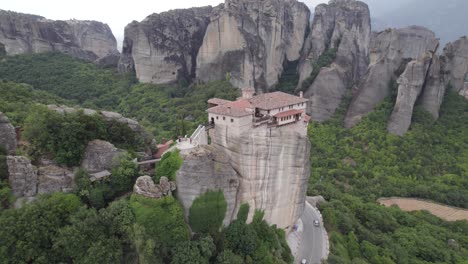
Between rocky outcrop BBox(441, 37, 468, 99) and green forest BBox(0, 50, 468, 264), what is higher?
rocky outcrop BBox(441, 37, 468, 99)

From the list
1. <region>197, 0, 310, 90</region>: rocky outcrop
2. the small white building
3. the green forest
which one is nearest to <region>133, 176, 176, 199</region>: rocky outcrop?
the green forest

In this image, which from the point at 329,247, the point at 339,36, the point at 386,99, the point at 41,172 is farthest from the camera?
the point at 339,36

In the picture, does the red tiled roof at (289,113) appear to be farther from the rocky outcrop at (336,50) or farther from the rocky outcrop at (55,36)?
the rocky outcrop at (55,36)

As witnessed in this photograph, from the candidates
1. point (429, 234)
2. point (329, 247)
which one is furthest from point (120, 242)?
point (429, 234)

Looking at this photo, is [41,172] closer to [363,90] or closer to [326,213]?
[326,213]

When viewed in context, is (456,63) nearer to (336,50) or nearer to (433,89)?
(433,89)

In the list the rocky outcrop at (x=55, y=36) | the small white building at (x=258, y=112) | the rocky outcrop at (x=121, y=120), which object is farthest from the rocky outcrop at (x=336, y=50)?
the rocky outcrop at (x=55, y=36)

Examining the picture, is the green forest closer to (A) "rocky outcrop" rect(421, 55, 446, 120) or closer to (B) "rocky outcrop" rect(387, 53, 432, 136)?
(B) "rocky outcrop" rect(387, 53, 432, 136)
